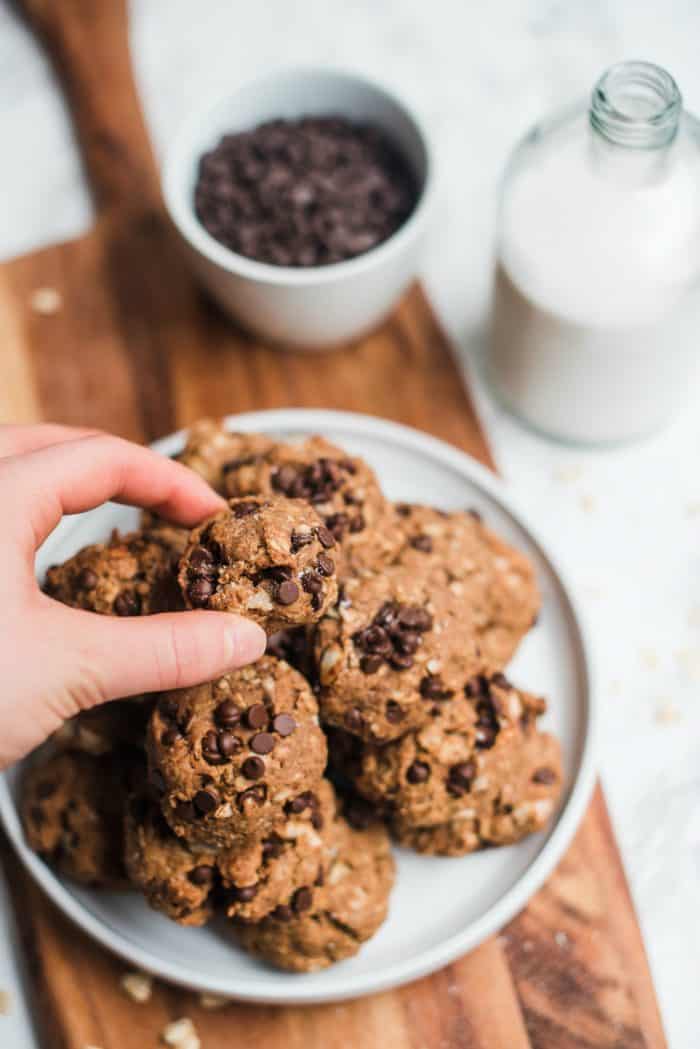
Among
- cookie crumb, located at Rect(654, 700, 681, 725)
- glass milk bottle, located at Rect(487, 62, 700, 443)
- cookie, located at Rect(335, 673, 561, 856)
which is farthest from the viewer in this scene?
cookie crumb, located at Rect(654, 700, 681, 725)

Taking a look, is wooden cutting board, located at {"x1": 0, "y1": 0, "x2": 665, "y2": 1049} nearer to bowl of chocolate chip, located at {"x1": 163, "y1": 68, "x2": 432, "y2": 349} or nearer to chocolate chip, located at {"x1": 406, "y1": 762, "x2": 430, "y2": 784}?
bowl of chocolate chip, located at {"x1": 163, "y1": 68, "x2": 432, "y2": 349}

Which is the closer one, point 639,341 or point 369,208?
point 639,341

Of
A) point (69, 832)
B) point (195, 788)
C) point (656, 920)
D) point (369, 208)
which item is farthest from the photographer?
point (369, 208)

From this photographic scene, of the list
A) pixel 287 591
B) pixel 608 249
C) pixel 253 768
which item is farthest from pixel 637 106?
pixel 253 768

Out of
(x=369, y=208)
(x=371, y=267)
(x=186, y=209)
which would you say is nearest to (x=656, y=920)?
(x=371, y=267)

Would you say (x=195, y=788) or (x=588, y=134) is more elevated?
(x=588, y=134)

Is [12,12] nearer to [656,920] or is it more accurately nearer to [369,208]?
[369,208]

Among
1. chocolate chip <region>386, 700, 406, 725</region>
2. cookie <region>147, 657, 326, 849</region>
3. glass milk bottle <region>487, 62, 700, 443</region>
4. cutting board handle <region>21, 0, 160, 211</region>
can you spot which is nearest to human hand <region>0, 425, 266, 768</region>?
cookie <region>147, 657, 326, 849</region>
